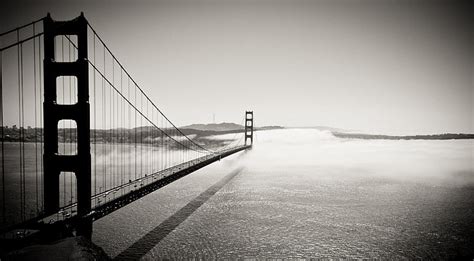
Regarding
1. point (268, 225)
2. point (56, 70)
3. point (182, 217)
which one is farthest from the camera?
point (182, 217)

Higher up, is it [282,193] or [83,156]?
[83,156]

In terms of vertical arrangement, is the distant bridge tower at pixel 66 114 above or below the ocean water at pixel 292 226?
above

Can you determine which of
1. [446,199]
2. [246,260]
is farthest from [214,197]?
[446,199]

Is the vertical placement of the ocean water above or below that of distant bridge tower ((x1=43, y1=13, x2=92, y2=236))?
below

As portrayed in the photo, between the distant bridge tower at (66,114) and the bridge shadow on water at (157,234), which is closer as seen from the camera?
the distant bridge tower at (66,114)

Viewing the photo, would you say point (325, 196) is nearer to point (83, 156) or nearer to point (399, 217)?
point (399, 217)

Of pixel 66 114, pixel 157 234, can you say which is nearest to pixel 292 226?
pixel 157 234

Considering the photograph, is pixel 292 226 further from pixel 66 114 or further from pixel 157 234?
pixel 66 114

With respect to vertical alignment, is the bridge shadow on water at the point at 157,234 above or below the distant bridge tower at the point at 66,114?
below
